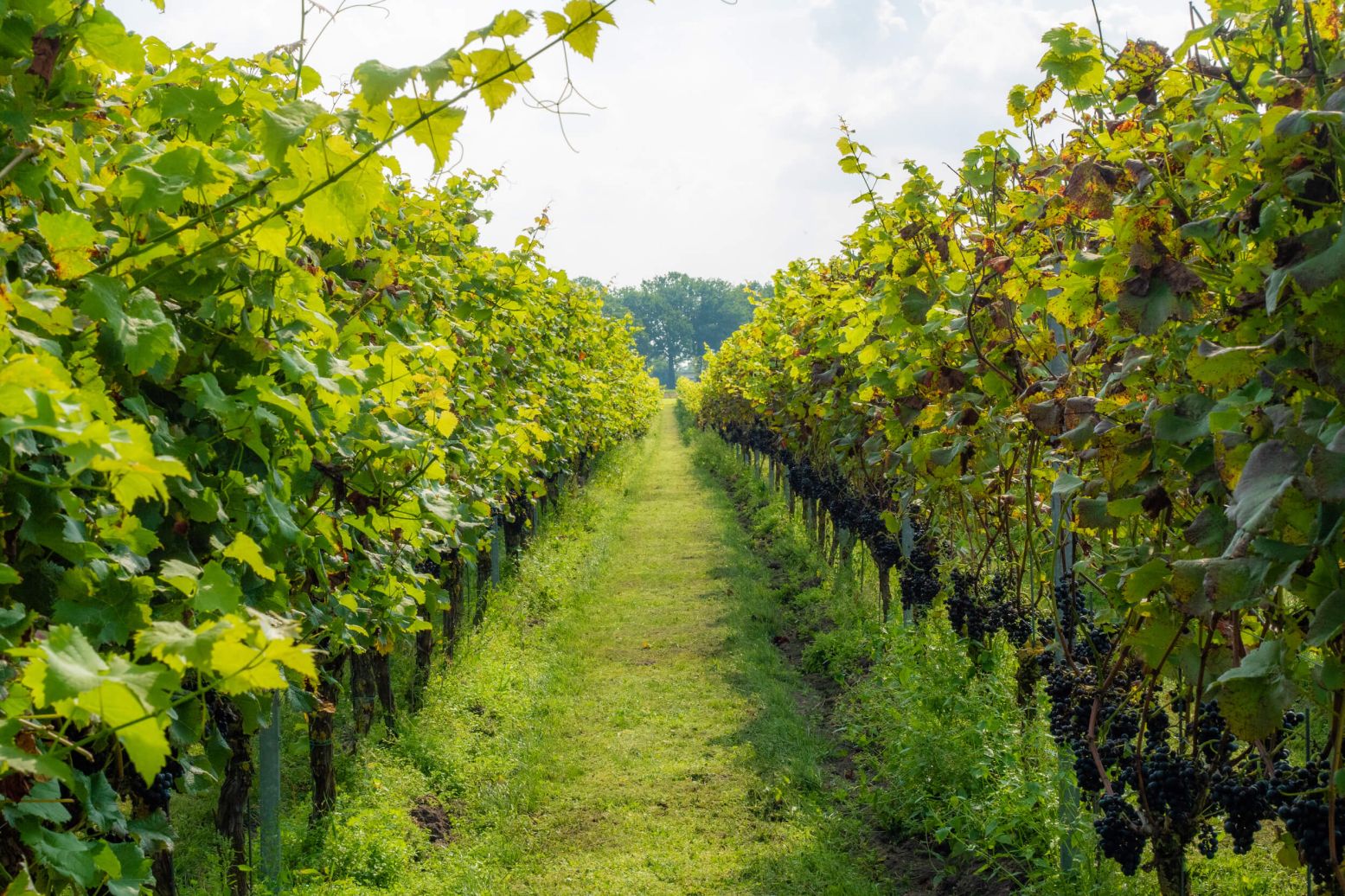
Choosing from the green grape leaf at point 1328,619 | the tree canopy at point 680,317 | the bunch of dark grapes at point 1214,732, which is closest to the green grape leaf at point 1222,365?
the green grape leaf at point 1328,619

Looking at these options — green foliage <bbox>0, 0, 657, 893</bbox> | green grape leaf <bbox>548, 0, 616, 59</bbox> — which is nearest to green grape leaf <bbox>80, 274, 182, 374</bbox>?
green foliage <bbox>0, 0, 657, 893</bbox>

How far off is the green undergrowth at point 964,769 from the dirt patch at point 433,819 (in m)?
2.26

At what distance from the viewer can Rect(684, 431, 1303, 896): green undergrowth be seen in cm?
419

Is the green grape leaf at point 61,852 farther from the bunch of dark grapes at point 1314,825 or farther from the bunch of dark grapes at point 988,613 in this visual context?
the bunch of dark grapes at point 988,613

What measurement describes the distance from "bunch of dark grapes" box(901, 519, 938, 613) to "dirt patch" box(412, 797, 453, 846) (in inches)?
130

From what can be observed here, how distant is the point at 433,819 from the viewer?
5.64 meters

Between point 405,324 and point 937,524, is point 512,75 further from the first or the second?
point 937,524

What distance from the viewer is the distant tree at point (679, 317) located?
12556 centimetres

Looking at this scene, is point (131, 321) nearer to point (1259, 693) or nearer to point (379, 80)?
point (379, 80)

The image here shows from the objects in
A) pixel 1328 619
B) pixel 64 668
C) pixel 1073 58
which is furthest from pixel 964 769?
pixel 64 668

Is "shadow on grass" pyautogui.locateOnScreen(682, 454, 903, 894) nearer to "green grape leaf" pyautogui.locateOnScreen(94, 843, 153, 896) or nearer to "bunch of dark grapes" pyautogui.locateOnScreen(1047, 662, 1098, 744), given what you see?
"bunch of dark grapes" pyautogui.locateOnScreen(1047, 662, 1098, 744)

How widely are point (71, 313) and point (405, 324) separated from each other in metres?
2.11

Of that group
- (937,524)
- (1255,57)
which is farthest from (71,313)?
(937,524)

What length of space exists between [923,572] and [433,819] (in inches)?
135
